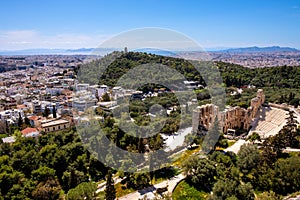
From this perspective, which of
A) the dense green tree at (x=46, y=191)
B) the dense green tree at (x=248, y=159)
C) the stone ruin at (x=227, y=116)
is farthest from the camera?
the stone ruin at (x=227, y=116)

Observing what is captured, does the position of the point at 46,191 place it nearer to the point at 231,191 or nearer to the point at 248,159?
the point at 231,191

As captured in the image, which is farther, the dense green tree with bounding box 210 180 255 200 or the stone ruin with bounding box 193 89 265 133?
the stone ruin with bounding box 193 89 265 133

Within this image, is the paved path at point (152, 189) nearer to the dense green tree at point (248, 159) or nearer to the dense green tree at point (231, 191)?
the dense green tree at point (231, 191)

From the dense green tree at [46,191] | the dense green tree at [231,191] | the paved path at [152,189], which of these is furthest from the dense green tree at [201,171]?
the dense green tree at [46,191]

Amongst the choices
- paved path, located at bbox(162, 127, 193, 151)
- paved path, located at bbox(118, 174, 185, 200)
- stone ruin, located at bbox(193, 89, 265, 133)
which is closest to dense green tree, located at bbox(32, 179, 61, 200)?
paved path, located at bbox(118, 174, 185, 200)

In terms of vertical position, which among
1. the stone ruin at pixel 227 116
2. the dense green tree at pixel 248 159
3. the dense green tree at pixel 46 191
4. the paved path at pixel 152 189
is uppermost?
the stone ruin at pixel 227 116

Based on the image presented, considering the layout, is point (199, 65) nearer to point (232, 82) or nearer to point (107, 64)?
point (232, 82)

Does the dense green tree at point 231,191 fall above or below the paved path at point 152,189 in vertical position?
above

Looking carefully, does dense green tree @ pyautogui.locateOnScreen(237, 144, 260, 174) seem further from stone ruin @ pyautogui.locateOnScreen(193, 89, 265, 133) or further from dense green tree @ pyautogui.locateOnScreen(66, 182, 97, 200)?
dense green tree @ pyautogui.locateOnScreen(66, 182, 97, 200)

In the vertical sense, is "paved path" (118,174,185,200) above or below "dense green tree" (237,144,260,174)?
below

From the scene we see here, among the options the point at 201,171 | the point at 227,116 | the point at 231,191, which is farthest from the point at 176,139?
the point at 231,191
